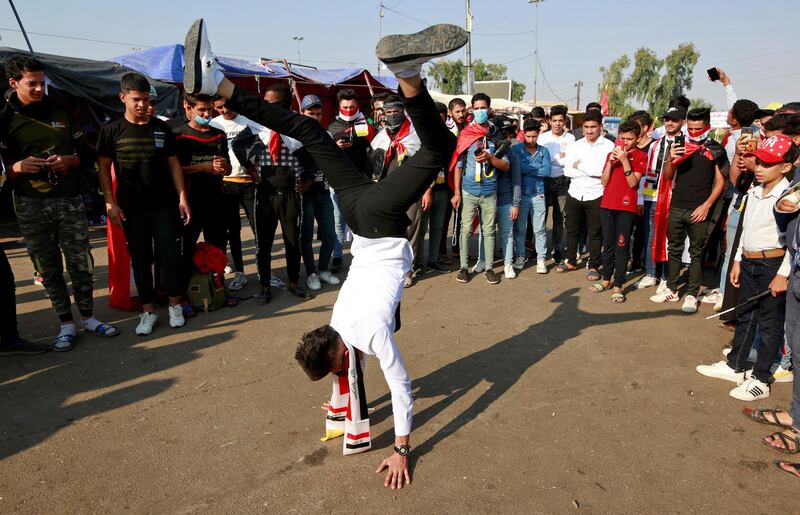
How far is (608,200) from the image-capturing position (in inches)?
230

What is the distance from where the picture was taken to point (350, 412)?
2875 mm

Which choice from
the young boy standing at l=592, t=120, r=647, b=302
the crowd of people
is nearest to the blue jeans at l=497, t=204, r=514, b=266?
the crowd of people

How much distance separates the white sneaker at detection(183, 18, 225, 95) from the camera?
2.86 m

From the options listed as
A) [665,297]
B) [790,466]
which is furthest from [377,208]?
[665,297]

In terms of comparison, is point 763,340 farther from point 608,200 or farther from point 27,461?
point 27,461

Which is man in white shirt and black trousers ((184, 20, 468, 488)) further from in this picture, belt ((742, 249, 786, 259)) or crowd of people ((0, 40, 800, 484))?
belt ((742, 249, 786, 259))

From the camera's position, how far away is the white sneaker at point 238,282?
20.0 feet

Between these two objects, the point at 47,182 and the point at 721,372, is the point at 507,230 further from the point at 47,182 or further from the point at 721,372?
the point at 47,182

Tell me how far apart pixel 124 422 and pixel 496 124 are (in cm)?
556

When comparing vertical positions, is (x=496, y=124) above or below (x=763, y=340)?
above

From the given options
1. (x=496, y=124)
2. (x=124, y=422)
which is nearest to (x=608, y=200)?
(x=496, y=124)

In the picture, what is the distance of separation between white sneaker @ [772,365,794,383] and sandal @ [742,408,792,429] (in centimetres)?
56

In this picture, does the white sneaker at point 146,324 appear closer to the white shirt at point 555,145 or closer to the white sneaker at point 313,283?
the white sneaker at point 313,283

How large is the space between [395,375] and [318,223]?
3776 mm
